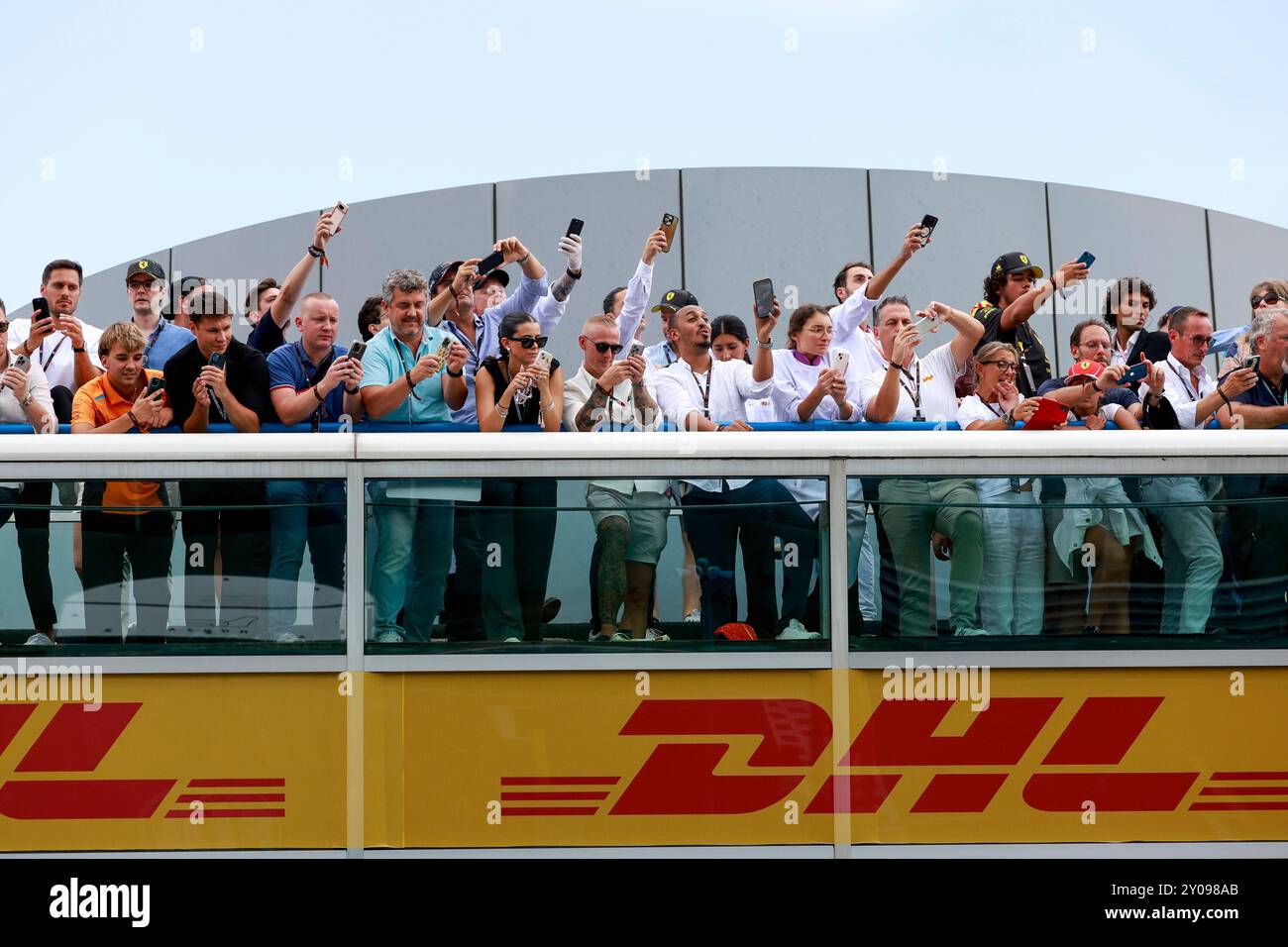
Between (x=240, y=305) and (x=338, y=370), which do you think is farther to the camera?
(x=240, y=305)

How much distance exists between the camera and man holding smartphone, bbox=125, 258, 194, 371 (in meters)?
6.90

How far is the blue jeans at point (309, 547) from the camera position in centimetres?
495

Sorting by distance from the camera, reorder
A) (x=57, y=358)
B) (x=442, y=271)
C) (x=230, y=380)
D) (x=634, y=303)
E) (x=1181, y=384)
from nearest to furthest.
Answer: (x=230, y=380) < (x=57, y=358) < (x=1181, y=384) < (x=442, y=271) < (x=634, y=303)

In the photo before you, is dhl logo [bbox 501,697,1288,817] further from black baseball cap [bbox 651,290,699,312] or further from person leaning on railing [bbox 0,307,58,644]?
black baseball cap [bbox 651,290,699,312]

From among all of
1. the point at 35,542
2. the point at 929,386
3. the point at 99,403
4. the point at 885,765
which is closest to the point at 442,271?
the point at 99,403

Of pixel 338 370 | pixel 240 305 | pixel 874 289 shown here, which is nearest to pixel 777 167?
pixel 240 305

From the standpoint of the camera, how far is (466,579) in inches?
197

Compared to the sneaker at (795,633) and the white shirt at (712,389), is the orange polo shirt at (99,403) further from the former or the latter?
the sneaker at (795,633)

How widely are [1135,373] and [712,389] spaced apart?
207 centimetres

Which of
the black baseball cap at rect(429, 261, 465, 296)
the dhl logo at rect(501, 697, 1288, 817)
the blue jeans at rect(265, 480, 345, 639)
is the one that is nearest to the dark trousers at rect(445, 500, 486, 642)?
the blue jeans at rect(265, 480, 345, 639)

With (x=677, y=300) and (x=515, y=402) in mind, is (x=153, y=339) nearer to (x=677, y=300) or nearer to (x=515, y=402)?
(x=515, y=402)
